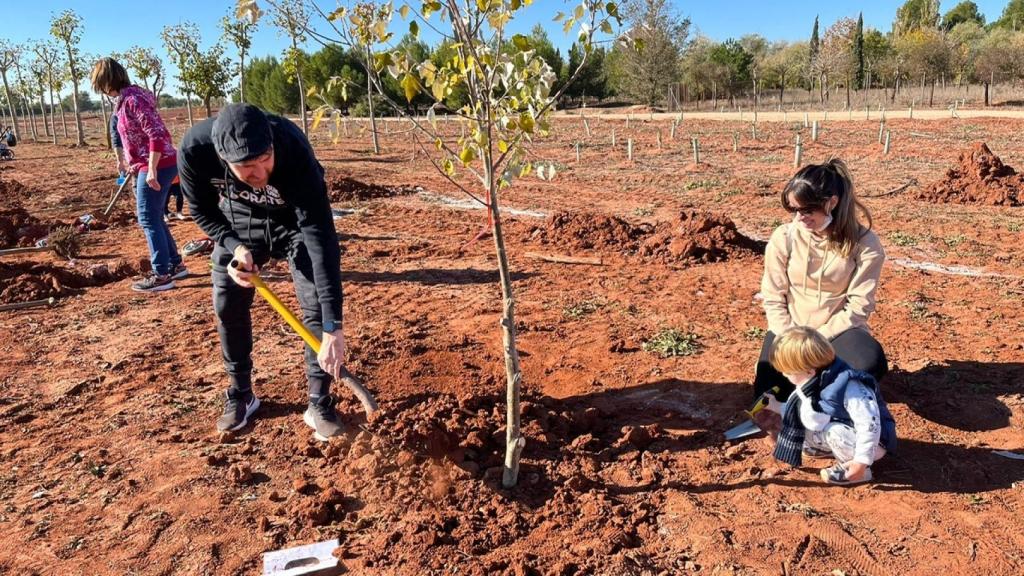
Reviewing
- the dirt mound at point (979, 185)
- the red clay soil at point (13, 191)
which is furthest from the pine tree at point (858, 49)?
the red clay soil at point (13, 191)

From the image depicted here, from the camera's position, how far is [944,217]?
8.10 m

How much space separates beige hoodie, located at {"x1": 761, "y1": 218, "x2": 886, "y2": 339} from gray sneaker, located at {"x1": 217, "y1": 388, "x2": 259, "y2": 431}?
2698mm

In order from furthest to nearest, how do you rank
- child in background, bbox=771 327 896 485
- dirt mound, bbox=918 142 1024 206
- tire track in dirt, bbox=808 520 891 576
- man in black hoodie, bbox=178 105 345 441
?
dirt mound, bbox=918 142 1024 206 → child in background, bbox=771 327 896 485 → man in black hoodie, bbox=178 105 345 441 → tire track in dirt, bbox=808 520 891 576

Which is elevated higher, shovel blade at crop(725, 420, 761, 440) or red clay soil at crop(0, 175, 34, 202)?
red clay soil at crop(0, 175, 34, 202)

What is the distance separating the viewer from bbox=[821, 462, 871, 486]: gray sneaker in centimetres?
272

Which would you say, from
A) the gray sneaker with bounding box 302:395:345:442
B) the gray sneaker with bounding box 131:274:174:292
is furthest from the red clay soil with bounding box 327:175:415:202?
the gray sneaker with bounding box 302:395:345:442

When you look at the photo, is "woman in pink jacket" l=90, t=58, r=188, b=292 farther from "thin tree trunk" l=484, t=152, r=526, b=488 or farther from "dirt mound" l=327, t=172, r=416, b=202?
"dirt mound" l=327, t=172, r=416, b=202

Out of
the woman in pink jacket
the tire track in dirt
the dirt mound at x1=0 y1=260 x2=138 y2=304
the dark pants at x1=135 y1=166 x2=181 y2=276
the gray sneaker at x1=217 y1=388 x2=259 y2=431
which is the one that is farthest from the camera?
the dirt mound at x1=0 y1=260 x2=138 y2=304

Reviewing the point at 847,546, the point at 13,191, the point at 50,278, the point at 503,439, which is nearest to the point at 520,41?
the point at 503,439

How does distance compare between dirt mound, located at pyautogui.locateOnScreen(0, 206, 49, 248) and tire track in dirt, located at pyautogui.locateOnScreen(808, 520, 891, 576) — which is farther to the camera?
dirt mound, located at pyautogui.locateOnScreen(0, 206, 49, 248)

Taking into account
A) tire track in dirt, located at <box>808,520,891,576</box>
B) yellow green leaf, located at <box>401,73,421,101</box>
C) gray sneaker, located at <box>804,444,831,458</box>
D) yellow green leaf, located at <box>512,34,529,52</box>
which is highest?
yellow green leaf, located at <box>512,34,529,52</box>

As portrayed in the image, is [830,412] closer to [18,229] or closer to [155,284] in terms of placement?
[155,284]

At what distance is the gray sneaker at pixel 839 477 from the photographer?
272 centimetres

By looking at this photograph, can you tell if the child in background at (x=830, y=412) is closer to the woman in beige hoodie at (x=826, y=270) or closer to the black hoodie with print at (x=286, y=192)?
the woman in beige hoodie at (x=826, y=270)
